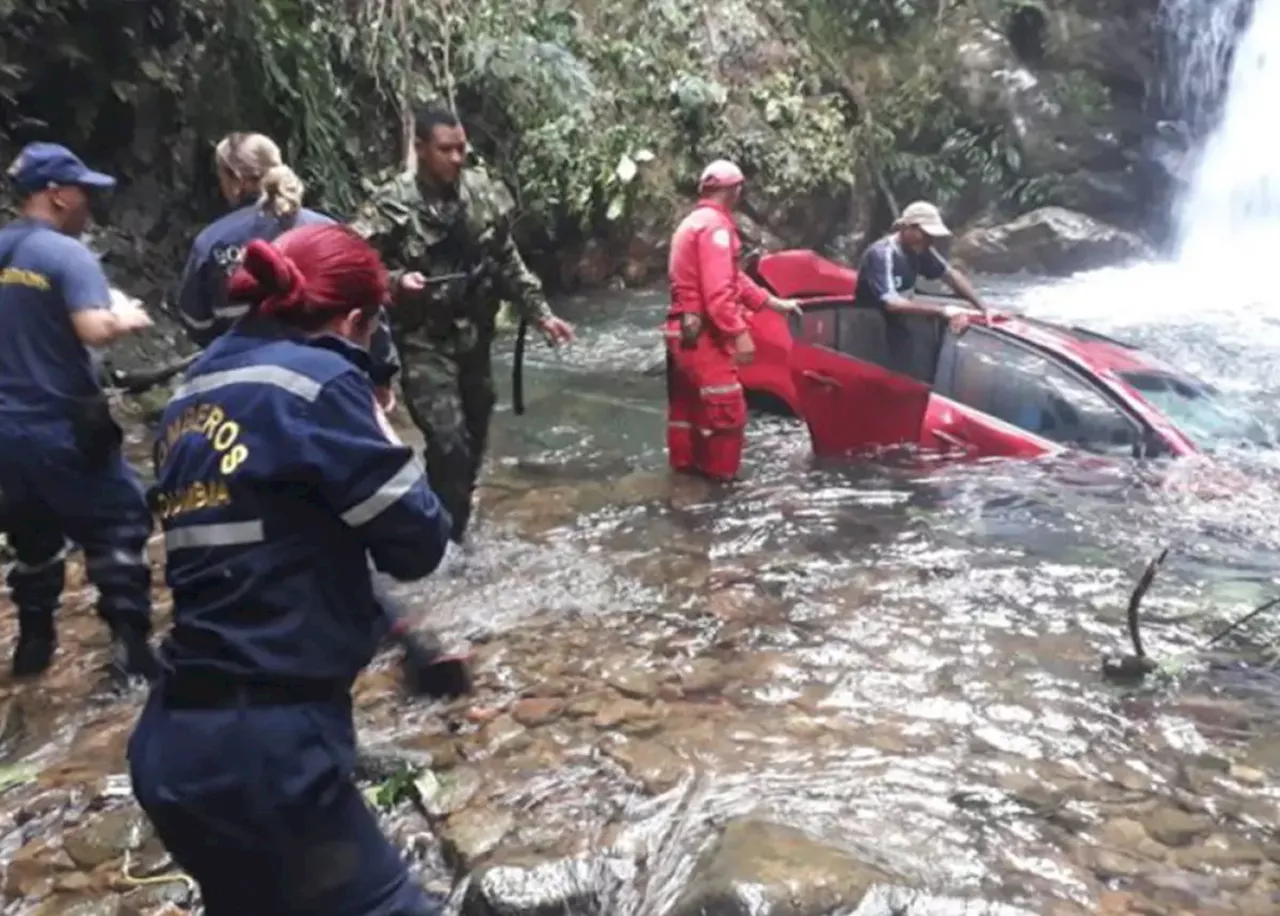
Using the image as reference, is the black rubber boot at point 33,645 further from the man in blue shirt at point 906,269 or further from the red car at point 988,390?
the man in blue shirt at point 906,269

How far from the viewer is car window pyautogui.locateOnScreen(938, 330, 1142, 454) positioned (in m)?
7.08

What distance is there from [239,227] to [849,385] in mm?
4155

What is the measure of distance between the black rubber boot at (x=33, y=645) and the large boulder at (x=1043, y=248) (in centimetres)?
1492

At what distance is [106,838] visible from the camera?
3.85m

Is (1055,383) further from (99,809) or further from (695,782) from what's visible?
(99,809)

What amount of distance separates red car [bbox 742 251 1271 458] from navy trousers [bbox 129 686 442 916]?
5646 mm

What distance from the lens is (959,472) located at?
7.60 m

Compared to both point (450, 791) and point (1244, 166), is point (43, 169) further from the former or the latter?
point (1244, 166)

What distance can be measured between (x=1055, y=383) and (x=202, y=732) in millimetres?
5971

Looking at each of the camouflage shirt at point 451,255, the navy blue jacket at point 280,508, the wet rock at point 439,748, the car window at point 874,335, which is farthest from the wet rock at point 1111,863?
the car window at point 874,335

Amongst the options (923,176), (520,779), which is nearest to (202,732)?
(520,779)

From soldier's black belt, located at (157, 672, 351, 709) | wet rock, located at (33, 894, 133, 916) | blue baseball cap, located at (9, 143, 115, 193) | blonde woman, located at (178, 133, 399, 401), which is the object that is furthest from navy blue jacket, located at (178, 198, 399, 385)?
soldier's black belt, located at (157, 672, 351, 709)

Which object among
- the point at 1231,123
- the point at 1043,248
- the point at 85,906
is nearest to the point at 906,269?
the point at 85,906

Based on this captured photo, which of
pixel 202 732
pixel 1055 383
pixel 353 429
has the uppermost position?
pixel 353 429
